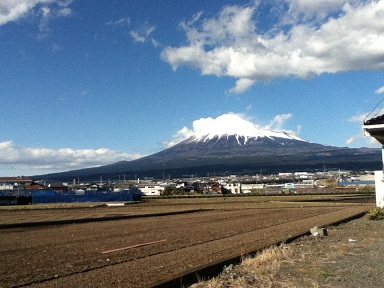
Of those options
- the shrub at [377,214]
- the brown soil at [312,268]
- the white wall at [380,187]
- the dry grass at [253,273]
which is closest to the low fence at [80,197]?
the white wall at [380,187]

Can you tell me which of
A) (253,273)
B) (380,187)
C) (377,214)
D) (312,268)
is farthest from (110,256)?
(380,187)

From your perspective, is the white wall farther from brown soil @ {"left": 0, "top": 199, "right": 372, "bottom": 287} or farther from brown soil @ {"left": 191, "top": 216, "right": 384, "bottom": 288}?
brown soil @ {"left": 191, "top": 216, "right": 384, "bottom": 288}

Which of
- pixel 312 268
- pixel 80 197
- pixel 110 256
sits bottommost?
pixel 80 197

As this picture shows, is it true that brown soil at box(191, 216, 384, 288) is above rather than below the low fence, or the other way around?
above

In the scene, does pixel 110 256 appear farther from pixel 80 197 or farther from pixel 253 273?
pixel 80 197

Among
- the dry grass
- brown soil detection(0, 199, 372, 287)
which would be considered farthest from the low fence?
the dry grass

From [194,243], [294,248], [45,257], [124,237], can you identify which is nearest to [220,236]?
[194,243]

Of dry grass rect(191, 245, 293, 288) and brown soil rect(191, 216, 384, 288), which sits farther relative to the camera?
dry grass rect(191, 245, 293, 288)

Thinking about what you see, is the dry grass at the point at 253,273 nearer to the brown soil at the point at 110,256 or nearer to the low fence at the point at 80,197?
the brown soil at the point at 110,256

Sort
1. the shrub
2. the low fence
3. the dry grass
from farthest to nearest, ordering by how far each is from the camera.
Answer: the low fence
the shrub
the dry grass

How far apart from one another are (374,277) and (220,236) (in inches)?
399

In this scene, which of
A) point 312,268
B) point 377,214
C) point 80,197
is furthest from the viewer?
point 80,197

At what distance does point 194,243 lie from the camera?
1634 cm

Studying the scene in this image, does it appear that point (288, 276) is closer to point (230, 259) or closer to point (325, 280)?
point (325, 280)
